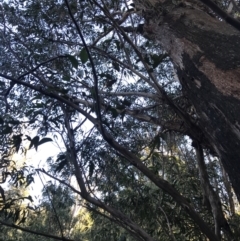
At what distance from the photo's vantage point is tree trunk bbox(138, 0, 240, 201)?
1.32 metres

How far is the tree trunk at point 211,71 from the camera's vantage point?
→ 4.34 ft

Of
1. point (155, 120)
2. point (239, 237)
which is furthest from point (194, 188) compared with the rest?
point (155, 120)

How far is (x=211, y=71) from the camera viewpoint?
1.60m

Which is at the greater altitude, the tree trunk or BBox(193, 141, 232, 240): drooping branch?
the tree trunk

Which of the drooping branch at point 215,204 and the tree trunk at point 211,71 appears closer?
the tree trunk at point 211,71

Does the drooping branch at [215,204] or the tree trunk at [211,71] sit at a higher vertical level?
the tree trunk at [211,71]

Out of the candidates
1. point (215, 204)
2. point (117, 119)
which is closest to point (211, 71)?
point (215, 204)

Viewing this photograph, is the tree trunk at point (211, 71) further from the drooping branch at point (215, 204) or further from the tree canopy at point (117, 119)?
the drooping branch at point (215, 204)

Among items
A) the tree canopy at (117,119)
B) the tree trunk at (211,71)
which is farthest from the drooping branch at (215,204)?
the tree trunk at (211,71)

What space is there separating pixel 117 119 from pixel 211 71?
6.06 ft

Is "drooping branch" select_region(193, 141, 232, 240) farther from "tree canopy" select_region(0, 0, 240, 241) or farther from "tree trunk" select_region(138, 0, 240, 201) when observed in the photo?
"tree trunk" select_region(138, 0, 240, 201)

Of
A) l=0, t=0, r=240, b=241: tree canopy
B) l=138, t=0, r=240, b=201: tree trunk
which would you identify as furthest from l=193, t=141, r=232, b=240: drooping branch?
l=138, t=0, r=240, b=201: tree trunk

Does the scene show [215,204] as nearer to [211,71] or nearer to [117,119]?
[211,71]

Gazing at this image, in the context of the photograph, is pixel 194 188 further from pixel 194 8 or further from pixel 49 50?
pixel 49 50
